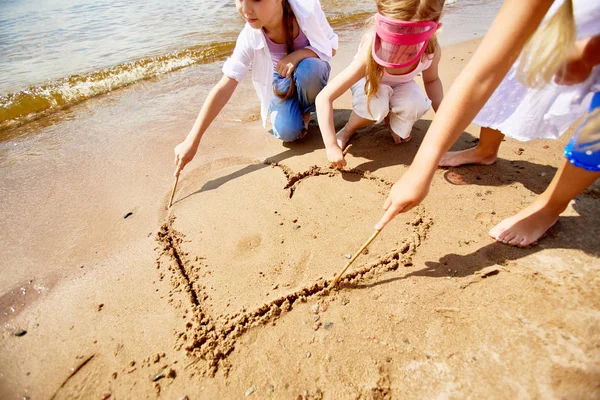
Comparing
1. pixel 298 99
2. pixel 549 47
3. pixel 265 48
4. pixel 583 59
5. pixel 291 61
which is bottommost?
pixel 298 99

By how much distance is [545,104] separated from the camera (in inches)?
69.4

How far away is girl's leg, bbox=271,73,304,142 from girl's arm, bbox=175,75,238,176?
1.55 feet

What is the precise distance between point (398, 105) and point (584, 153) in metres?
1.32

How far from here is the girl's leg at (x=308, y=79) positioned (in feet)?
9.45

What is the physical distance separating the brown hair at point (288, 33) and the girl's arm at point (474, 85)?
75.6 inches

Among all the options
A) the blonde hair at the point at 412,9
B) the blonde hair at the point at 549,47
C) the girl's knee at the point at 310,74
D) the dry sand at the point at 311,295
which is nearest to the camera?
the blonde hair at the point at 549,47

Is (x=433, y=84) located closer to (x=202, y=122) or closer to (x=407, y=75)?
(x=407, y=75)

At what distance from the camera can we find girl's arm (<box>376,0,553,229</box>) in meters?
1.15

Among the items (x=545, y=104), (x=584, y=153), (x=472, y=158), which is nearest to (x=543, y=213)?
(x=584, y=153)

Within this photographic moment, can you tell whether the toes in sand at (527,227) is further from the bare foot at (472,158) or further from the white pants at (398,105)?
the white pants at (398,105)

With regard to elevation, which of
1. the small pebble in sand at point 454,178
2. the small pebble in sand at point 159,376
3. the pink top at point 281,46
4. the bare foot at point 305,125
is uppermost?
the pink top at point 281,46

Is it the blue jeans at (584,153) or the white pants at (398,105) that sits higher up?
the blue jeans at (584,153)

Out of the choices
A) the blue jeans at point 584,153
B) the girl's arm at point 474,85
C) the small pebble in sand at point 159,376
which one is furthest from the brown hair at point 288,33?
the small pebble in sand at point 159,376

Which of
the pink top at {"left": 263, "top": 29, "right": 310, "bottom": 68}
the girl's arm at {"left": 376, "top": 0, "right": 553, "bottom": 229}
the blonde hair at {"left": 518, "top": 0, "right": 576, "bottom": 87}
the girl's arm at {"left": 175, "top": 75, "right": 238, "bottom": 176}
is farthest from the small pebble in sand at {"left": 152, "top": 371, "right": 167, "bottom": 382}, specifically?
the pink top at {"left": 263, "top": 29, "right": 310, "bottom": 68}
